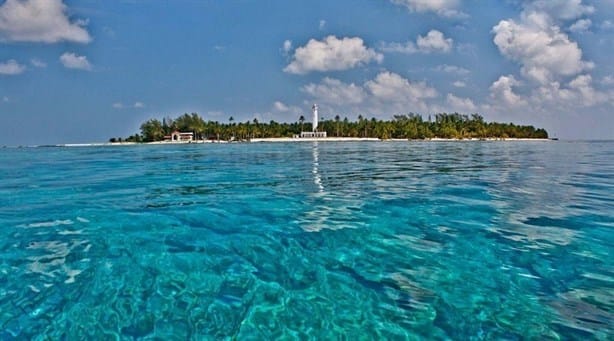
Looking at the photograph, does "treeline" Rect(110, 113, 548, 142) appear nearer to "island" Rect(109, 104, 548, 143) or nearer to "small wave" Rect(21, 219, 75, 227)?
"island" Rect(109, 104, 548, 143)

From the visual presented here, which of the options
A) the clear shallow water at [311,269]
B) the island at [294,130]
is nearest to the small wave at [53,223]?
the clear shallow water at [311,269]

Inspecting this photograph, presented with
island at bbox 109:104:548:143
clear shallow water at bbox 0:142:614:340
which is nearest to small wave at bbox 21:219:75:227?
clear shallow water at bbox 0:142:614:340

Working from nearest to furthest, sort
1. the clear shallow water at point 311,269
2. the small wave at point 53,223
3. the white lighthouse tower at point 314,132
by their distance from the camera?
the clear shallow water at point 311,269 < the small wave at point 53,223 < the white lighthouse tower at point 314,132

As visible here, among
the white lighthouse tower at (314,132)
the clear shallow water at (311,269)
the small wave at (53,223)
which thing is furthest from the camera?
the white lighthouse tower at (314,132)

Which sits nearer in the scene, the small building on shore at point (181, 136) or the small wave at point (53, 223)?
the small wave at point (53, 223)

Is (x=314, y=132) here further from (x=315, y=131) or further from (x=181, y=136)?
(x=181, y=136)

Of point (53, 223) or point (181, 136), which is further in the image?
point (181, 136)

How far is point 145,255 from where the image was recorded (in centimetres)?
739

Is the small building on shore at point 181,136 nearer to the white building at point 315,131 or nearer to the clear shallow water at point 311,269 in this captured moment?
the white building at point 315,131

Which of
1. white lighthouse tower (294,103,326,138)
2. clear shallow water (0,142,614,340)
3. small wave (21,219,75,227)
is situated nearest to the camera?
clear shallow water (0,142,614,340)

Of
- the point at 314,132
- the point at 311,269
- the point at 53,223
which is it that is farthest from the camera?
the point at 314,132

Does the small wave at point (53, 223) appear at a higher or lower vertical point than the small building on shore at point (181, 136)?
lower

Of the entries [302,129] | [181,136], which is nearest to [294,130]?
[302,129]

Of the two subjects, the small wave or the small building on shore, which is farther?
the small building on shore
